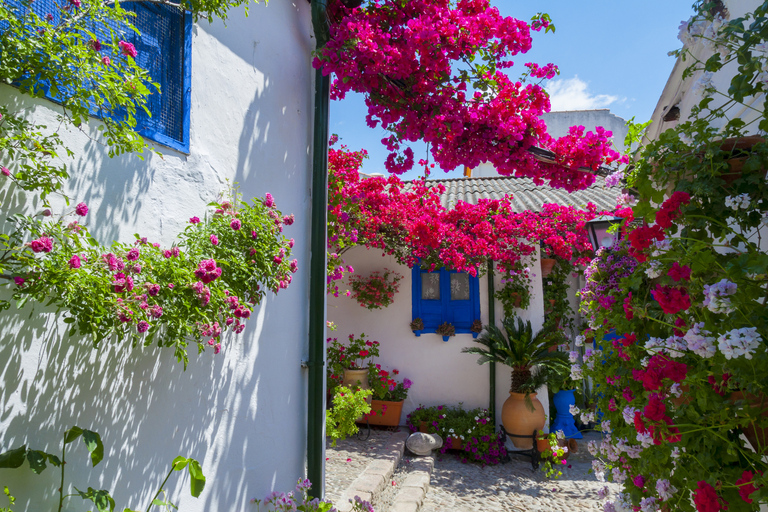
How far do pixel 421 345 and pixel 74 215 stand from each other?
6278 mm

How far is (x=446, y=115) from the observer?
333 cm

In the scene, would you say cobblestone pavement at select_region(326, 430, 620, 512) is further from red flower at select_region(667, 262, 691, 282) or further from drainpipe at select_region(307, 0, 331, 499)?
red flower at select_region(667, 262, 691, 282)

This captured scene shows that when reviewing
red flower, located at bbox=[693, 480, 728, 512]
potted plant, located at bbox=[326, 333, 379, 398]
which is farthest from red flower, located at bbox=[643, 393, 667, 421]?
potted plant, located at bbox=[326, 333, 379, 398]

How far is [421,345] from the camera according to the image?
765cm

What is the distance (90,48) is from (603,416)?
3.02 metres

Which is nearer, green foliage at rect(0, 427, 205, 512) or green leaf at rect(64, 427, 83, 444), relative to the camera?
green foliage at rect(0, 427, 205, 512)

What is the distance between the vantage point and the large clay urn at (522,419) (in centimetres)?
671

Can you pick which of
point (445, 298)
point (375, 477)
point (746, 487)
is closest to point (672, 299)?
point (746, 487)

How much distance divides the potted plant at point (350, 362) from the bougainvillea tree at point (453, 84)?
4107 millimetres

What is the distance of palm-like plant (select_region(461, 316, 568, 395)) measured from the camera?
6.76m

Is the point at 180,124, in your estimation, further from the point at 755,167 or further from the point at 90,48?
the point at 755,167

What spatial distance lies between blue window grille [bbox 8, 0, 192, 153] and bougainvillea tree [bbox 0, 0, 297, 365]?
7.2 inches

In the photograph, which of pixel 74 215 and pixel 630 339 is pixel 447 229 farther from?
pixel 74 215

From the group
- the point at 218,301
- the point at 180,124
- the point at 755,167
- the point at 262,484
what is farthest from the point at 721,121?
the point at 262,484
